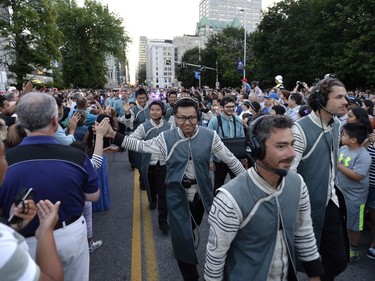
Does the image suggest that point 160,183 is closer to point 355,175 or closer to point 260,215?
point 355,175

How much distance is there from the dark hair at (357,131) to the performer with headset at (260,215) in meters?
2.30

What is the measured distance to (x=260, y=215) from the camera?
6.48 ft

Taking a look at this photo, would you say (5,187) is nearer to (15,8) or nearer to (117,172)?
(117,172)

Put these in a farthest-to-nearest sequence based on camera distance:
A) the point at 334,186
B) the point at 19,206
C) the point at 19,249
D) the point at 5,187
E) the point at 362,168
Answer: the point at 362,168 < the point at 334,186 < the point at 5,187 < the point at 19,206 < the point at 19,249

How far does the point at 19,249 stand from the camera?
116cm

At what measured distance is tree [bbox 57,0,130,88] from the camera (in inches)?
1940

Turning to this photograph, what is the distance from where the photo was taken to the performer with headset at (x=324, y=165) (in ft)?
9.87

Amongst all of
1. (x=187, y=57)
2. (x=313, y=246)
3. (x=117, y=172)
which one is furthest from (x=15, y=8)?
(x=187, y=57)

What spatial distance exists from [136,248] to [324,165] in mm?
2883

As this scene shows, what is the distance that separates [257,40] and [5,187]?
135 ft

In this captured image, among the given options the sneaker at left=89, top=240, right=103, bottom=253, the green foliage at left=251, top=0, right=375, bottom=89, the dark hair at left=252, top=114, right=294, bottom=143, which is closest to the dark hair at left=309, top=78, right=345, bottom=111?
the dark hair at left=252, top=114, right=294, bottom=143

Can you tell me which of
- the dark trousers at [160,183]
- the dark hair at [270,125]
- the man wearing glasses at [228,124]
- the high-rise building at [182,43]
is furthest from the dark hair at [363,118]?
the high-rise building at [182,43]

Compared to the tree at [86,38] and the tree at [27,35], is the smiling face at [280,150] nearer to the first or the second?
the tree at [27,35]

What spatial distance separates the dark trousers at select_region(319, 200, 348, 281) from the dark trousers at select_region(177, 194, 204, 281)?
1.34m
